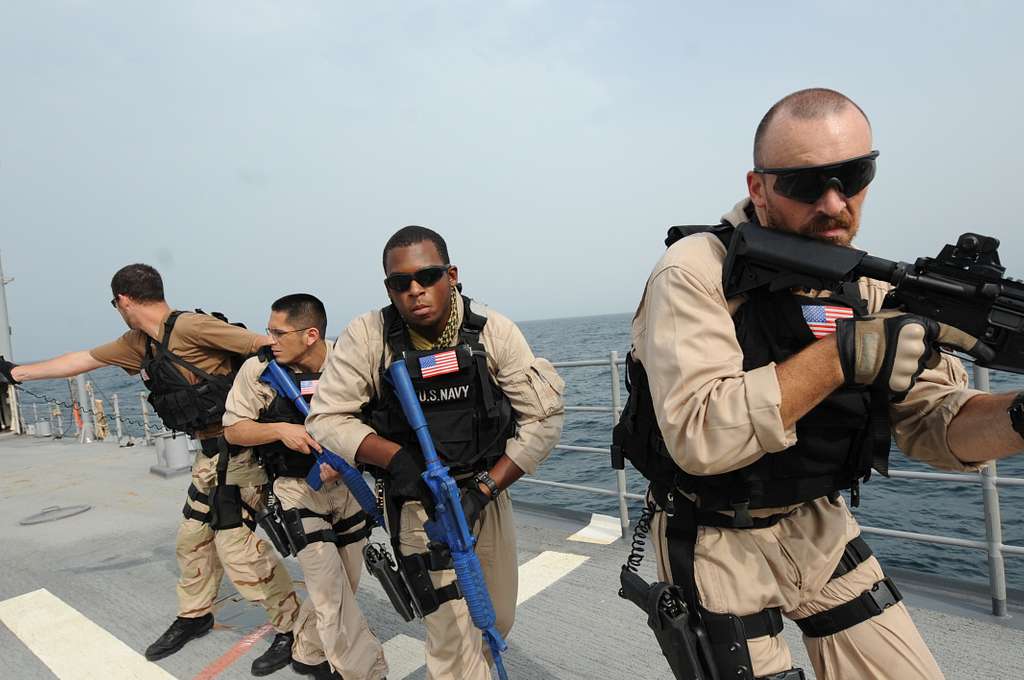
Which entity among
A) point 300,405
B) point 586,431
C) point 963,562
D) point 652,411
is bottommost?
point 586,431

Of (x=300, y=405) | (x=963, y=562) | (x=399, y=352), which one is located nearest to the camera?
Result: (x=399, y=352)

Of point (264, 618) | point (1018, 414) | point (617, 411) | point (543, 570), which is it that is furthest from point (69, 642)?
point (1018, 414)

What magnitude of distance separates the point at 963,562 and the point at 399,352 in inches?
329

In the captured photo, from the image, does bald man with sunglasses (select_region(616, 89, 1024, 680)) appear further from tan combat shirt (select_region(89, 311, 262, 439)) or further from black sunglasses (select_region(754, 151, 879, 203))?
tan combat shirt (select_region(89, 311, 262, 439))

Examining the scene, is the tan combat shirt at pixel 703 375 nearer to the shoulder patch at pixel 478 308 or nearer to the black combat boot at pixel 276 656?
the shoulder patch at pixel 478 308

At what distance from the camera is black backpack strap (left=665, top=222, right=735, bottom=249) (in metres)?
1.61

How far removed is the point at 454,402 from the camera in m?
2.42

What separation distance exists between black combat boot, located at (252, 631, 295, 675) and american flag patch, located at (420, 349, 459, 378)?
6.75 feet

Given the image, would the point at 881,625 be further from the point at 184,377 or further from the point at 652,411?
the point at 184,377

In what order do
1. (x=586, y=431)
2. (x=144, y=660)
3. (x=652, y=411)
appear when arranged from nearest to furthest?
1. (x=652, y=411)
2. (x=144, y=660)
3. (x=586, y=431)

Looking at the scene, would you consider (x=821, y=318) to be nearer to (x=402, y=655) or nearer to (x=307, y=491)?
(x=307, y=491)

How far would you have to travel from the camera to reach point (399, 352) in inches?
95.0

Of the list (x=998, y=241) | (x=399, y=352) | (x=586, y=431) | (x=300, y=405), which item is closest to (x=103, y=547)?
(x=300, y=405)

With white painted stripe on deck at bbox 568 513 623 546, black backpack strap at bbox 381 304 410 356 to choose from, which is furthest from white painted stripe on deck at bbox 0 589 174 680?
white painted stripe on deck at bbox 568 513 623 546
